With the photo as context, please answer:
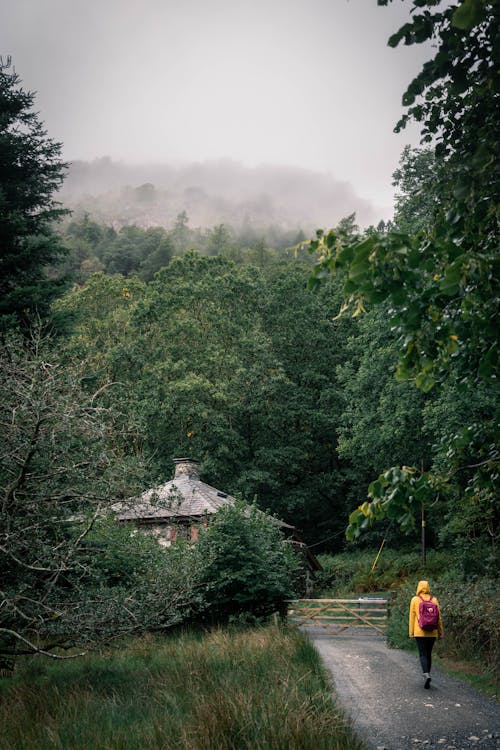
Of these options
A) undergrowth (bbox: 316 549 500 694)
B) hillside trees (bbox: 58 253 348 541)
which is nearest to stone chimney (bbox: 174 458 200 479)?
hillside trees (bbox: 58 253 348 541)

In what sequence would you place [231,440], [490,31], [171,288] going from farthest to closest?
[171,288], [231,440], [490,31]

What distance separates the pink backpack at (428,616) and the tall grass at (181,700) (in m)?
1.87

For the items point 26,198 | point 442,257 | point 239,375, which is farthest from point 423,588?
point 239,375

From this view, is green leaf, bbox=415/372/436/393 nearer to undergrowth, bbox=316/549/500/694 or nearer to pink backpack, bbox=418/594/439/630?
pink backpack, bbox=418/594/439/630

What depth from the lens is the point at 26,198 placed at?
16.4 metres

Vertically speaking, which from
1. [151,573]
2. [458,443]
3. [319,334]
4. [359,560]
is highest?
[319,334]

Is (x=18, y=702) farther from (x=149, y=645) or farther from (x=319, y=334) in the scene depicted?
(x=319, y=334)

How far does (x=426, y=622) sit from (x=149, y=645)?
18.4 feet

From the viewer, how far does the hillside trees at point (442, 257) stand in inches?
122

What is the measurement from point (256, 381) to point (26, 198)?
777 inches

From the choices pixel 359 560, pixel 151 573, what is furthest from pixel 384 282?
pixel 359 560

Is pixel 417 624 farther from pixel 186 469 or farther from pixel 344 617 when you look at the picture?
pixel 186 469

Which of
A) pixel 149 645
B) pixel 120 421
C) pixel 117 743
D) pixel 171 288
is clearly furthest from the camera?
pixel 171 288

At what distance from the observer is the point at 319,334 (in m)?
37.4
